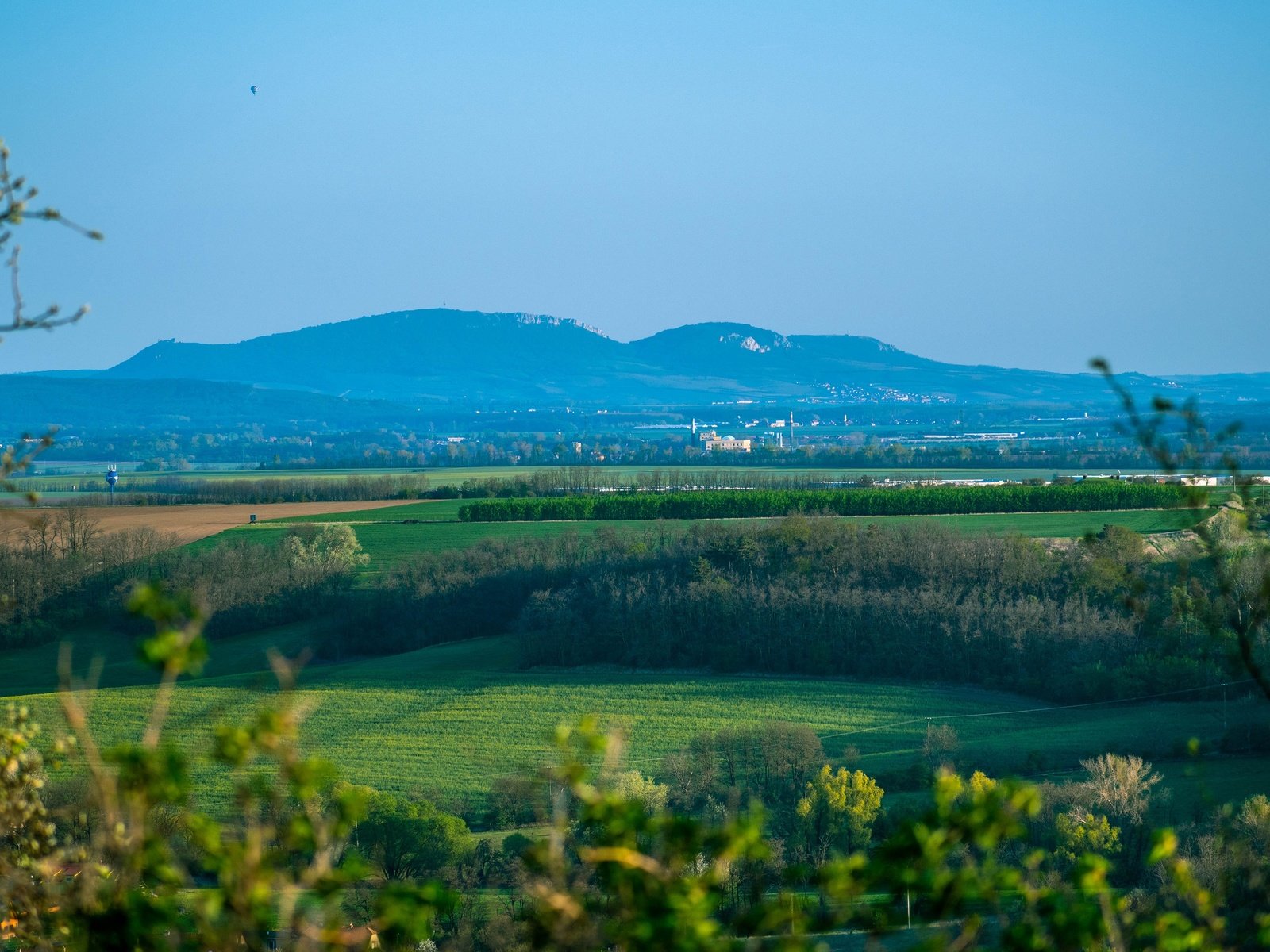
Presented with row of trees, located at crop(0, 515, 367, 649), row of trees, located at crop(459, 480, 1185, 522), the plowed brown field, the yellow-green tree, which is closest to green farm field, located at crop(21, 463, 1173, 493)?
row of trees, located at crop(459, 480, 1185, 522)

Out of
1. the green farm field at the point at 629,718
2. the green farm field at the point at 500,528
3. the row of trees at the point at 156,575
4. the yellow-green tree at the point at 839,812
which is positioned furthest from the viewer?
the green farm field at the point at 500,528

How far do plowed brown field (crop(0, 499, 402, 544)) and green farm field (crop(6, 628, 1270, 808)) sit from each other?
77.3 feet

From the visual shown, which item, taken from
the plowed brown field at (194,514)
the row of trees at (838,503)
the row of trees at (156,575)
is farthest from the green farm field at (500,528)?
the row of trees at (156,575)

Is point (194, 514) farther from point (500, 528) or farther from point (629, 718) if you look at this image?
point (629, 718)

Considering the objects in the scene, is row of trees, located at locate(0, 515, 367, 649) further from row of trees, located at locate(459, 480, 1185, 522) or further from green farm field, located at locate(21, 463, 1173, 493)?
green farm field, located at locate(21, 463, 1173, 493)

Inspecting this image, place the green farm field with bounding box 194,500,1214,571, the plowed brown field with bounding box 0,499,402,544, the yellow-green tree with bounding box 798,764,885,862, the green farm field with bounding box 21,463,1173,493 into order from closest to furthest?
the yellow-green tree with bounding box 798,764,885,862 < the green farm field with bounding box 194,500,1214,571 < the plowed brown field with bounding box 0,499,402,544 < the green farm field with bounding box 21,463,1173,493

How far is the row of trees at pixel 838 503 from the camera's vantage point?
71875 mm

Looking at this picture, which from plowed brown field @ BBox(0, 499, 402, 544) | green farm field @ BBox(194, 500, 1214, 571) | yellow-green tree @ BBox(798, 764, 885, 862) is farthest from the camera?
plowed brown field @ BBox(0, 499, 402, 544)

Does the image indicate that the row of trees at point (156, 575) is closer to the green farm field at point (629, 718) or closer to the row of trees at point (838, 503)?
the green farm field at point (629, 718)

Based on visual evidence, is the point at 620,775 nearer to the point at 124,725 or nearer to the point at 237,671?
the point at 124,725

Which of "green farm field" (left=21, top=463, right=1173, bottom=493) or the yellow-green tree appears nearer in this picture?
the yellow-green tree

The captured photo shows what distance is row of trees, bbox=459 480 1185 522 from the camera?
2830 inches

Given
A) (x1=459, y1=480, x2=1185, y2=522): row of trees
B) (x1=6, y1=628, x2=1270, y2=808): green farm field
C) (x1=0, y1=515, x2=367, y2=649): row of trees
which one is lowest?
(x1=6, y1=628, x2=1270, y2=808): green farm field

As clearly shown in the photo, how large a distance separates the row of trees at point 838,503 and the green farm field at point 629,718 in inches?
1058
